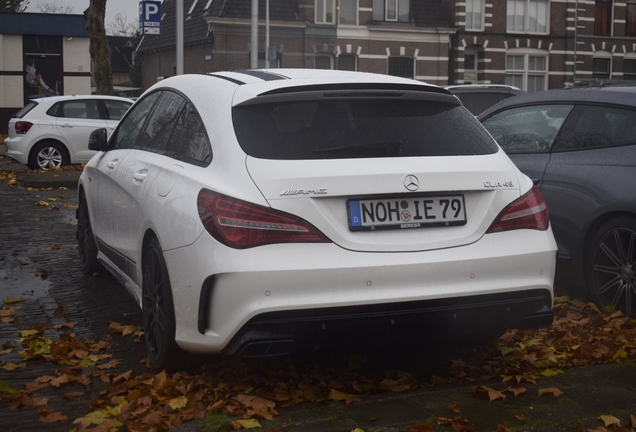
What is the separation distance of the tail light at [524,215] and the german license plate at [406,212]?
21cm

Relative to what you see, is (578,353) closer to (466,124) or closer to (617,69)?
(466,124)

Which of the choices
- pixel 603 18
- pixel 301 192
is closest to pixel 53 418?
pixel 301 192

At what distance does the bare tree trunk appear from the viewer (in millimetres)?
25188

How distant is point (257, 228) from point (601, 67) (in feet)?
167

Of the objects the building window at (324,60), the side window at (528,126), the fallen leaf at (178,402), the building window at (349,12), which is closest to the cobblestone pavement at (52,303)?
the fallen leaf at (178,402)

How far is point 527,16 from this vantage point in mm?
48688

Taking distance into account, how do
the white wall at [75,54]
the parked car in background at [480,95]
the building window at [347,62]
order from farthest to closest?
the building window at [347,62]
the white wall at [75,54]
the parked car in background at [480,95]

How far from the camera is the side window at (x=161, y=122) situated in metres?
5.29

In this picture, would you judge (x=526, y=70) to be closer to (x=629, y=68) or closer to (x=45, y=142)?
(x=629, y=68)

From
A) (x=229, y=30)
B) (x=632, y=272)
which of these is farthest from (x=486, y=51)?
(x=632, y=272)

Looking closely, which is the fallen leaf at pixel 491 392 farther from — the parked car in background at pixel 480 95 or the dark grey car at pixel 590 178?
the parked car in background at pixel 480 95

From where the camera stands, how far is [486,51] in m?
47.6

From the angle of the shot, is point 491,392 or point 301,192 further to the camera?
point 491,392

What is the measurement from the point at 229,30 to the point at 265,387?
3924 cm
